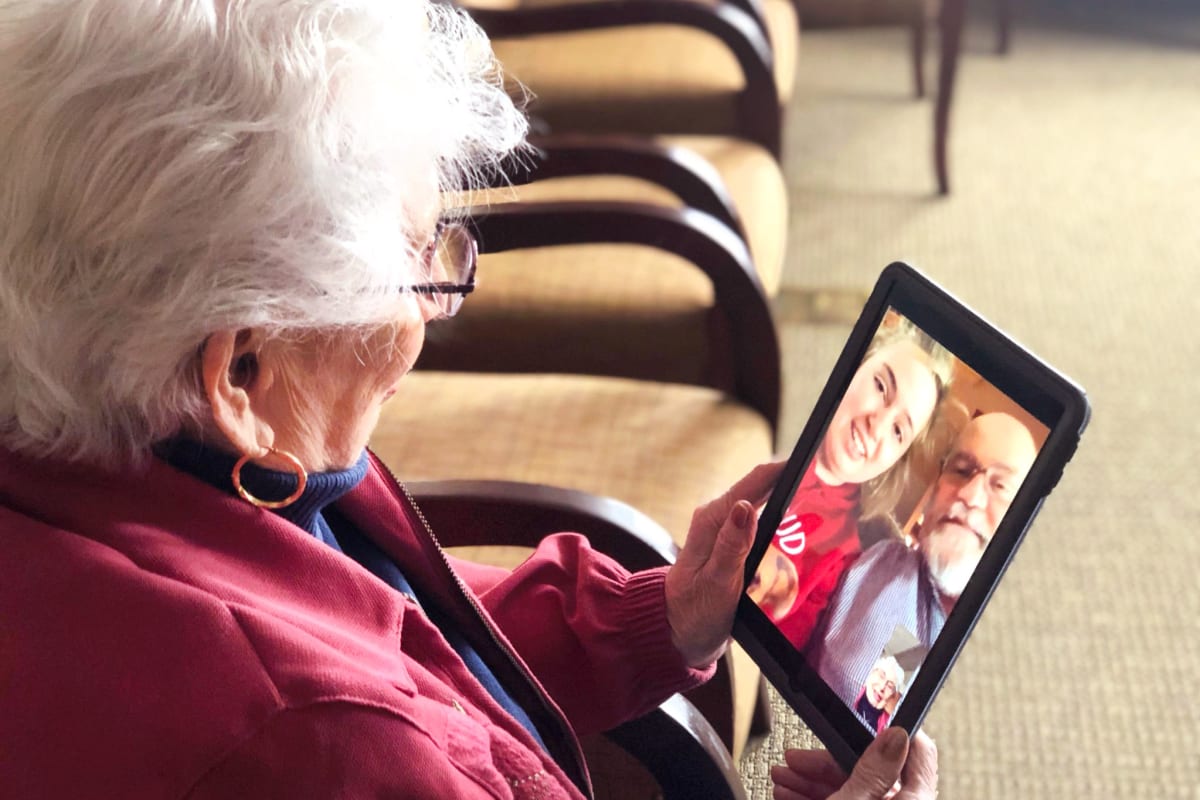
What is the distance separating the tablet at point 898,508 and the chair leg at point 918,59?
2198mm

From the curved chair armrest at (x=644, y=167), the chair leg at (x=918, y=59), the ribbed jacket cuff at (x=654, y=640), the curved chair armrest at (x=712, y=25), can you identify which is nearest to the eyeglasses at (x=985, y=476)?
the ribbed jacket cuff at (x=654, y=640)

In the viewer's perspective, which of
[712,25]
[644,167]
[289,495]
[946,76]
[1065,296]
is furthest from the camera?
[946,76]

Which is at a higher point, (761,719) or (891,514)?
(891,514)

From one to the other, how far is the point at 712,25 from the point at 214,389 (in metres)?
1.52

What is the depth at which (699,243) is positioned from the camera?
53.7 inches

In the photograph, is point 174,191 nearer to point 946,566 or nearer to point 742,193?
point 946,566

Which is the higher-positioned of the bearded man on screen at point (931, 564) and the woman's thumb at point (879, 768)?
the bearded man on screen at point (931, 564)

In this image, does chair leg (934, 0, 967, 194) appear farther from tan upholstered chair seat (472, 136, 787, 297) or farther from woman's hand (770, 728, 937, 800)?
woman's hand (770, 728, 937, 800)

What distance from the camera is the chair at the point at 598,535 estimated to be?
916 mm

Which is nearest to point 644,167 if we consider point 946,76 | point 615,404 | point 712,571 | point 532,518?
point 615,404

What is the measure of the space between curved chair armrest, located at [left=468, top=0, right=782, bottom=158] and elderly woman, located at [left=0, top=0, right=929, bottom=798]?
1345mm

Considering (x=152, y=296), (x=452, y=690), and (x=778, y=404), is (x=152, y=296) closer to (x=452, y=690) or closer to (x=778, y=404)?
(x=452, y=690)

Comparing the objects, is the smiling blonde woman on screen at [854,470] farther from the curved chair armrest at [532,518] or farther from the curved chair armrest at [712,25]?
the curved chair armrest at [712,25]

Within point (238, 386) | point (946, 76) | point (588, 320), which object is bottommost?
point (946, 76)
